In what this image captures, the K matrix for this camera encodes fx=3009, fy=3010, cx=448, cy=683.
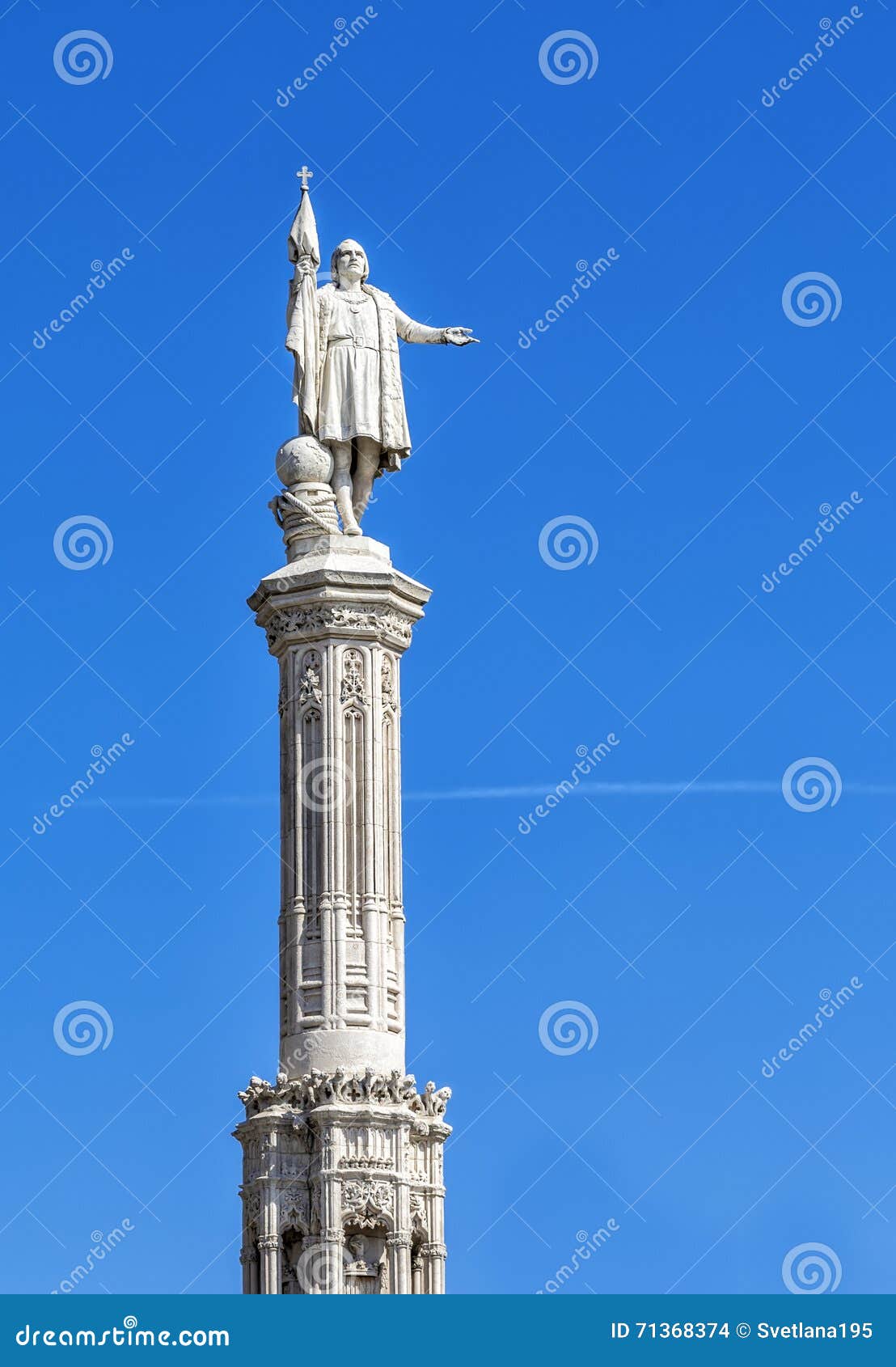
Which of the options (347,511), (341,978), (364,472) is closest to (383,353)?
(364,472)

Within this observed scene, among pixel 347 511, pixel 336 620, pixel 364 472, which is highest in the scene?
pixel 364 472

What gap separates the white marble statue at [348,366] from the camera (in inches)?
1784

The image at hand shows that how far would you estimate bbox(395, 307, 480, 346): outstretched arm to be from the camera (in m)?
46.0

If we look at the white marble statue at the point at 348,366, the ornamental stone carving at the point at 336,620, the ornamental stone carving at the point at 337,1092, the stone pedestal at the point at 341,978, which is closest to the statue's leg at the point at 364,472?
the white marble statue at the point at 348,366

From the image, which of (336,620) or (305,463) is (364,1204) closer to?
(336,620)

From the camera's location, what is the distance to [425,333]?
46.1m

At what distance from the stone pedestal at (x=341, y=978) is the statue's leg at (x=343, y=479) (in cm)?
81

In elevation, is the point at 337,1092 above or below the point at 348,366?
below

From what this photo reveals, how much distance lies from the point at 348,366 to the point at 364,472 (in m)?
1.62

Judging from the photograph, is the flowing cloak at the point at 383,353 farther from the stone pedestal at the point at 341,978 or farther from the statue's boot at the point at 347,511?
the stone pedestal at the point at 341,978

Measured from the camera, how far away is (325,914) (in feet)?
139

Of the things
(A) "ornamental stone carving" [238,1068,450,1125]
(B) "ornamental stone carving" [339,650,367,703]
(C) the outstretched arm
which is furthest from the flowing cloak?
(A) "ornamental stone carving" [238,1068,450,1125]
